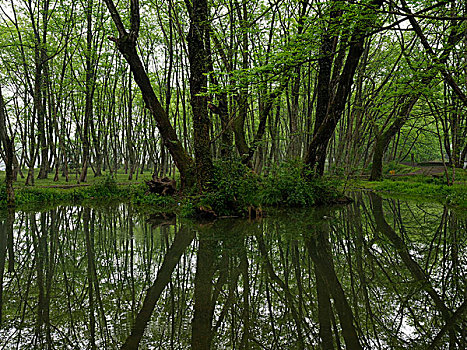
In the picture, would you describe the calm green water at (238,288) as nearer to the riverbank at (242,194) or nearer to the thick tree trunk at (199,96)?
the riverbank at (242,194)

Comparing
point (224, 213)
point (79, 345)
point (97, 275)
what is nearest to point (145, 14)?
point (224, 213)

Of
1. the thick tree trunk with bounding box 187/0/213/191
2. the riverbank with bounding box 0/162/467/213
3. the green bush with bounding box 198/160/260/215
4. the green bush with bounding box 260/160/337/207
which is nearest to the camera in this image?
the green bush with bounding box 198/160/260/215

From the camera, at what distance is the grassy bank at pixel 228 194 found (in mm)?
8844

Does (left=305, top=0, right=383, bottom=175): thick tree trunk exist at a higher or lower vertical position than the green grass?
higher

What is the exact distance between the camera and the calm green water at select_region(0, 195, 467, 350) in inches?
103

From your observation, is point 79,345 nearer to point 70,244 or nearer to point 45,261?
point 45,261

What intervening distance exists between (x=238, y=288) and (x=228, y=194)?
16.7 feet

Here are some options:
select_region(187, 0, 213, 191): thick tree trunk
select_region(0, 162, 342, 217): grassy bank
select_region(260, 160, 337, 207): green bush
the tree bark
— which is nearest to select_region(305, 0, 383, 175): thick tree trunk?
select_region(260, 160, 337, 207): green bush

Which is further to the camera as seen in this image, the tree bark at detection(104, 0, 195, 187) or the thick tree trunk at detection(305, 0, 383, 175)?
the tree bark at detection(104, 0, 195, 187)

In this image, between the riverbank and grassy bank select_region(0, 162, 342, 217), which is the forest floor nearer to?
the riverbank

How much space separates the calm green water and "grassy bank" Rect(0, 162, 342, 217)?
1.90m

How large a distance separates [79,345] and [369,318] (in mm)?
2417

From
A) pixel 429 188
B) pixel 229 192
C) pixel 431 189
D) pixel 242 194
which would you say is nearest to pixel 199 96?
pixel 229 192

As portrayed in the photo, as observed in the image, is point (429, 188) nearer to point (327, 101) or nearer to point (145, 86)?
point (327, 101)
